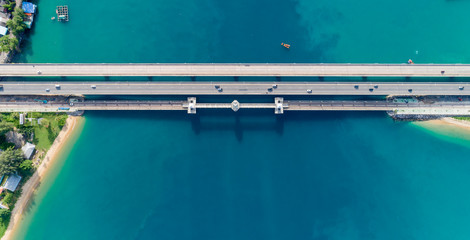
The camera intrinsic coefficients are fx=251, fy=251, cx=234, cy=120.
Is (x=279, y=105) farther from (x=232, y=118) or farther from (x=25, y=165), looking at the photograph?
(x=25, y=165)

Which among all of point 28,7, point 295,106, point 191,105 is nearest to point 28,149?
point 28,7

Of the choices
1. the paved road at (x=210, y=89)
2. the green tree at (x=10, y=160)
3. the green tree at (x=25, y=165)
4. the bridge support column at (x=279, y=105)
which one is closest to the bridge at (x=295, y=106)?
the bridge support column at (x=279, y=105)

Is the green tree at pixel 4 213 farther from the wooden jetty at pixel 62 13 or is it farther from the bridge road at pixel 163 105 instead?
the wooden jetty at pixel 62 13

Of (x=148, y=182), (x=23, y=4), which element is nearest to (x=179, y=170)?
(x=148, y=182)

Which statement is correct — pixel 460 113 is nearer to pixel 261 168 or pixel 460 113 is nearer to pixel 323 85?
pixel 323 85

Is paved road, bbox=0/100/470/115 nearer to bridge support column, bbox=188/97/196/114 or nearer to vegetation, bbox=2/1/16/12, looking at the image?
bridge support column, bbox=188/97/196/114

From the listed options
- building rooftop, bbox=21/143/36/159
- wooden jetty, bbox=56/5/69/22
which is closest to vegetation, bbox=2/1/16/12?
wooden jetty, bbox=56/5/69/22
